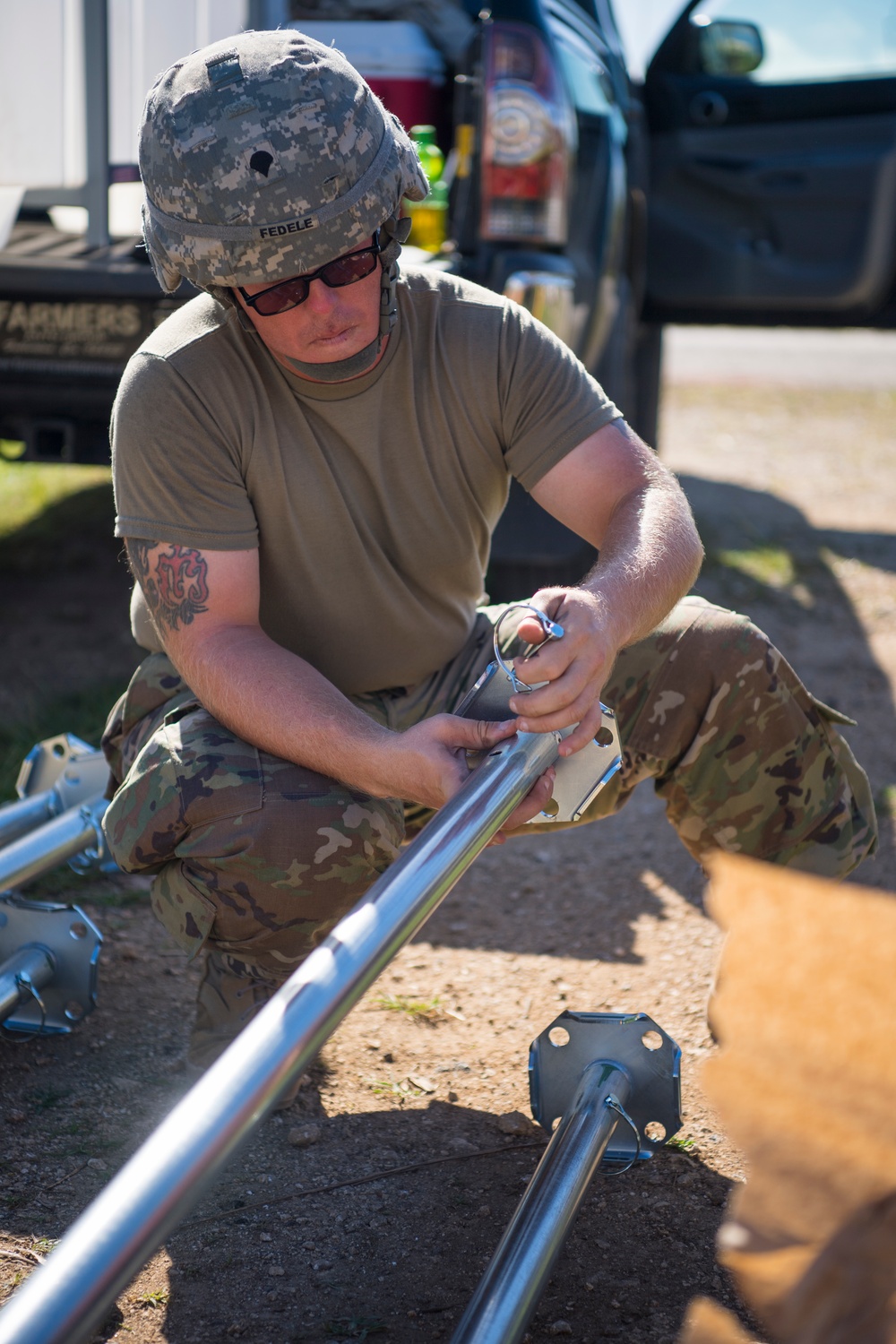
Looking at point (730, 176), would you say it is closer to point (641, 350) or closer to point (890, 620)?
Answer: point (641, 350)

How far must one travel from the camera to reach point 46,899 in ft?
9.48

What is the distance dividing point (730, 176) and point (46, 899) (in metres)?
3.53

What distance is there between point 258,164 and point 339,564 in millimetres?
618

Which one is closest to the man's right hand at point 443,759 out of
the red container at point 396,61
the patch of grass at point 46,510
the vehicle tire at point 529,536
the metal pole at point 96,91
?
the vehicle tire at point 529,536

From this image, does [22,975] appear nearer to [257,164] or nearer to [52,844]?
[52,844]

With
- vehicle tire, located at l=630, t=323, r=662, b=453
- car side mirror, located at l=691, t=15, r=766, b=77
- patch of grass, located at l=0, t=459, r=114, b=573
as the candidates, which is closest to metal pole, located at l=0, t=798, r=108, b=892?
patch of grass, located at l=0, t=459, r=114, b=573

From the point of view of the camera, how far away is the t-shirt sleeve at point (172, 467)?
2.00 metres

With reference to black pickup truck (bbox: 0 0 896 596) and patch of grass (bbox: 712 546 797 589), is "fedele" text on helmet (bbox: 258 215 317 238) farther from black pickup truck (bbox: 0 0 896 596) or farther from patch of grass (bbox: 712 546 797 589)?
patch of grass (bbox: 712 546 797 589)

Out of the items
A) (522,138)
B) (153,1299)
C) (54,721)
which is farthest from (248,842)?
(522,138)

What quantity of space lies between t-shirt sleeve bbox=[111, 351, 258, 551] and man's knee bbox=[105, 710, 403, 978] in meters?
0.31

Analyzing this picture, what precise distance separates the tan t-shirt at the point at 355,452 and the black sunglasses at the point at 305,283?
12 cm

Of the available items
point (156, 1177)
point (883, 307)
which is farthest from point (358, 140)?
point (883, 307)

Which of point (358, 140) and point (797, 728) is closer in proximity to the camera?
point (358, 140)

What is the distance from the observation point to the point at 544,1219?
1534 mm
